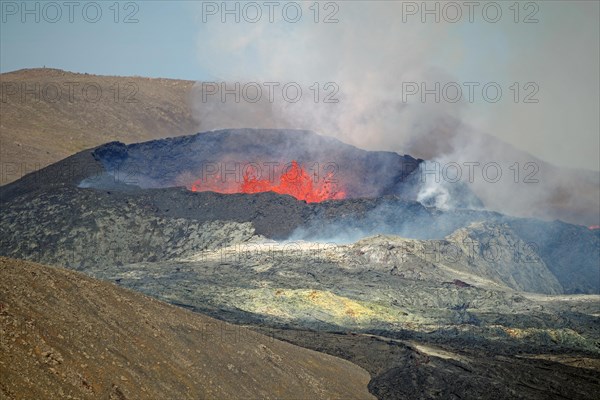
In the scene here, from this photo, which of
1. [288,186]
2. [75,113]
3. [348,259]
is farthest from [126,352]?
[75,113]

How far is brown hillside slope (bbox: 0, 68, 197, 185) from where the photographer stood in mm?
79062

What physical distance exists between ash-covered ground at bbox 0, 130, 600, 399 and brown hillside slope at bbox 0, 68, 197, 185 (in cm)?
1702

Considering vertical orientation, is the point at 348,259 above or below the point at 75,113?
below

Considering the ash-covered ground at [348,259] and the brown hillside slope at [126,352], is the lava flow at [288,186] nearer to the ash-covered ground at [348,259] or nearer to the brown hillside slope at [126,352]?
the ash-covered ground at [348,259]

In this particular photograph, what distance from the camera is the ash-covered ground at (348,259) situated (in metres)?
30.8

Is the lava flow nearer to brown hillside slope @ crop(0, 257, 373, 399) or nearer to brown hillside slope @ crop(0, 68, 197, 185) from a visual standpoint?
brown hillside slope @ crop(0, 68, 197, 185)

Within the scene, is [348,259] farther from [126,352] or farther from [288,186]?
[126,352]

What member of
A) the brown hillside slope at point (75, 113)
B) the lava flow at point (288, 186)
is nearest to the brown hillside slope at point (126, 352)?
the lava flow at point (288, 186)

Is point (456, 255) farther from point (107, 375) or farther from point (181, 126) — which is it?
point (181, 126)

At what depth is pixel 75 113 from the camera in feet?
305

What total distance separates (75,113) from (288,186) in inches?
1507

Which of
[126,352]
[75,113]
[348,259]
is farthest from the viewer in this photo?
[75,113]

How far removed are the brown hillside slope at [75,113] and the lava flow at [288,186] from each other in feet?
60.8

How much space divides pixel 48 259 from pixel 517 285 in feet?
96.0
